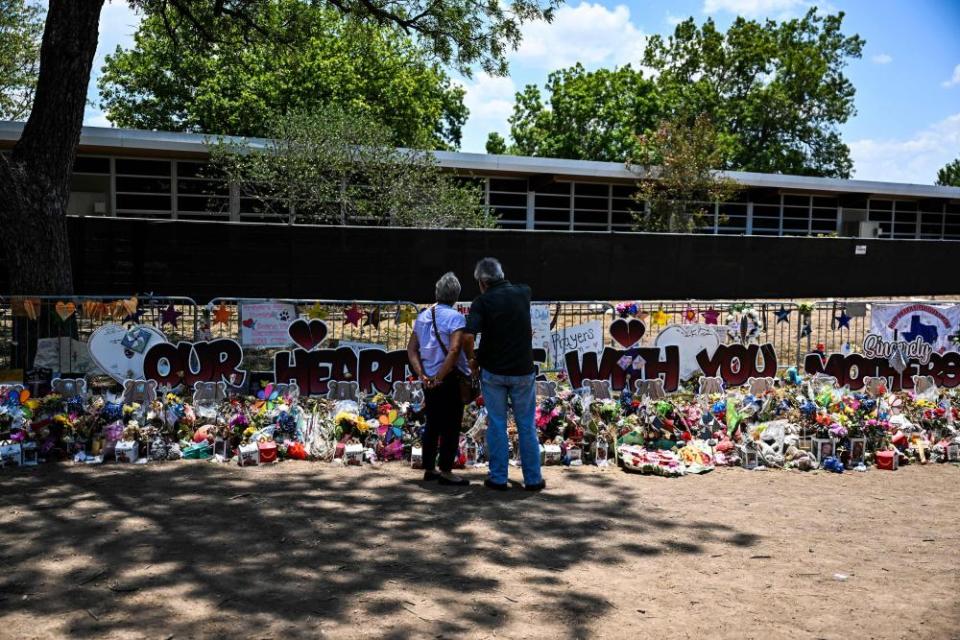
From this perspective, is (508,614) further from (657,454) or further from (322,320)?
(322,320)

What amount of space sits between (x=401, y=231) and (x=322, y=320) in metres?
7.97

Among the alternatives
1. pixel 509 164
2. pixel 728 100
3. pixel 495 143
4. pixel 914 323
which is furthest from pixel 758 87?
pixel 914 323

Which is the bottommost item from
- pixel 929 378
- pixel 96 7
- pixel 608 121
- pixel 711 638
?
pixel 711 638

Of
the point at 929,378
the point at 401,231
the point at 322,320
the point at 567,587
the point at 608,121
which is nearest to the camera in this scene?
the point at 567,587

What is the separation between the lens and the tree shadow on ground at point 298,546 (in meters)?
4.29

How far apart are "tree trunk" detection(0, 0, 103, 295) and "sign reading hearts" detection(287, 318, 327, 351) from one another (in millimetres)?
3814

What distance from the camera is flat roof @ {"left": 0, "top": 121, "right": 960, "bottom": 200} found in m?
24.4

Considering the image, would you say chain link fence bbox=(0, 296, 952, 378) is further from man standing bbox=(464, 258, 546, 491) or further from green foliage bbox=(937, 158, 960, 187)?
green foliage bbox=(937, 158, 960, 187)

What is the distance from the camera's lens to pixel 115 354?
28.2ft

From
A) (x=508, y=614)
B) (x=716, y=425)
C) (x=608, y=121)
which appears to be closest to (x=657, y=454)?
(x=716, y=425)

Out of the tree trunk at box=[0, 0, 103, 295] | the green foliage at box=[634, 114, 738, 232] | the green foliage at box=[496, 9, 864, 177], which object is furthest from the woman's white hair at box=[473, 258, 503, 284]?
the green foliage at box=[496, 9, 864, 177]

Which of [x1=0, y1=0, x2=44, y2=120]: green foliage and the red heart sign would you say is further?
[x1=0, y1=0, x2=44, y2=120]: green foliage

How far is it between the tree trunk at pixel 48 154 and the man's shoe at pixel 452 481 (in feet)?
21.2

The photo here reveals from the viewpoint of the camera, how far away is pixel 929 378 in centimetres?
980
